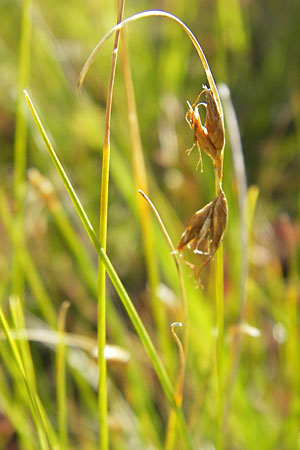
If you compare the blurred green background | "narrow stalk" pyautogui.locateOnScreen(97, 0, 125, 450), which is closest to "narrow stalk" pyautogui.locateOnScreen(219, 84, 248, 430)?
the blurred green background

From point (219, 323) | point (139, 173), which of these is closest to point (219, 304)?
point (219, 323)

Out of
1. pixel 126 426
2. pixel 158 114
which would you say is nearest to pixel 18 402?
pixel 126 426

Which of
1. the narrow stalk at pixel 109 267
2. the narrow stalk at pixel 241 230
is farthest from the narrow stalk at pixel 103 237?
the narrow stalk at pixel 241 230

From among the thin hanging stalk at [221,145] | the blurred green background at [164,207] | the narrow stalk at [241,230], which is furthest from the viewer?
the blurred green background at [164,207]

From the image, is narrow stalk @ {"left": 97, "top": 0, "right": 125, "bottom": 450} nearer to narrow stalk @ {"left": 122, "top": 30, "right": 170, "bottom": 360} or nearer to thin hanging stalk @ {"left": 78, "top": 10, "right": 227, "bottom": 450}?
thin hanging stalk @ {"left": 78, "top": 10, "right": 227, "bottom": 450}

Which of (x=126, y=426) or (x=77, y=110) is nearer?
(x=126, y=426)

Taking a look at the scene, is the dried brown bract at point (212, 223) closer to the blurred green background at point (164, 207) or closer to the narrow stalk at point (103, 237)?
the narrow stalk at point (103, 237)

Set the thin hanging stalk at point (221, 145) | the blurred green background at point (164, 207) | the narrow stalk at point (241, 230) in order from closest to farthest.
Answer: the thin hanging stalk at point (221, 145)
the narrow stalk at point (241, 230)
the blurred green background at point (164, 207)

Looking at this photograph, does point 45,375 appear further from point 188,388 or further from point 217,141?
point 217,141

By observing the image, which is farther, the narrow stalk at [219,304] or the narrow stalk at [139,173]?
the narrow stalk at [139,173]
